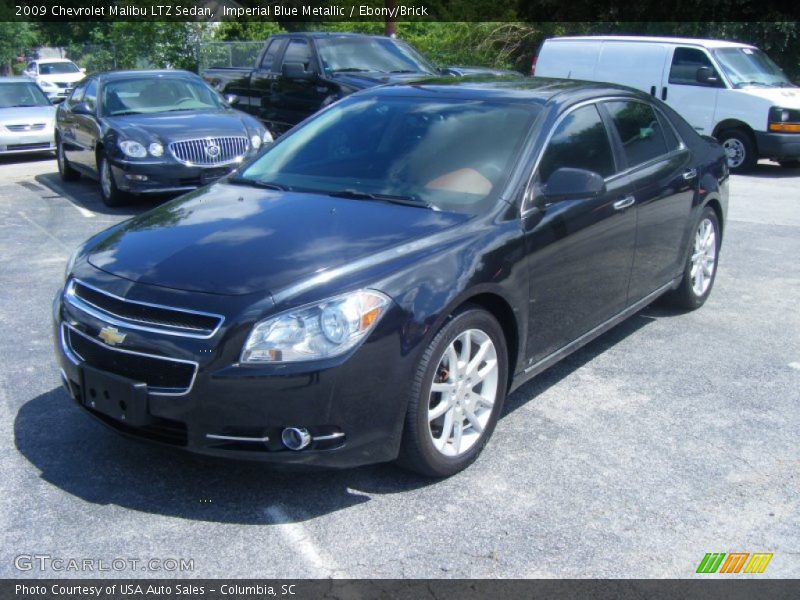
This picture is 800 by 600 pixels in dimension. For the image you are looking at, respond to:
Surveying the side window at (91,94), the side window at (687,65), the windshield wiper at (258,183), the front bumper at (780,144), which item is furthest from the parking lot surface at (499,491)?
the side window at (687,65)

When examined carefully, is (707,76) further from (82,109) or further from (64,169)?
(64,169)

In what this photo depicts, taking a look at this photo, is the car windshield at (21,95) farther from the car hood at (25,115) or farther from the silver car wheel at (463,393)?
the silver car wheel at (463,393)

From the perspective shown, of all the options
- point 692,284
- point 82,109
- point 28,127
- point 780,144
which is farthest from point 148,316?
point 28,127

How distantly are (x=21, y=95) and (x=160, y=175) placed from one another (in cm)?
863

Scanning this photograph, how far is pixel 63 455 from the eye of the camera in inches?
162

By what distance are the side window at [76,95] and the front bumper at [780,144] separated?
9681 mm

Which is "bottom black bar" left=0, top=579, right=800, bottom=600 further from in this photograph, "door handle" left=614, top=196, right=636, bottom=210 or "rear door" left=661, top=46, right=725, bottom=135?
"rear door" left=661, top=46, right=725, bottom=135

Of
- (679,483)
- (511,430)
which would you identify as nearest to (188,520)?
(511,430)

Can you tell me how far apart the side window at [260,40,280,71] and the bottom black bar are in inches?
446

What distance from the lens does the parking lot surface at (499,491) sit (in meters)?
3.35

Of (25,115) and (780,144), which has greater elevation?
(780,144)

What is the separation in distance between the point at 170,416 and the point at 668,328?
12.4 feet

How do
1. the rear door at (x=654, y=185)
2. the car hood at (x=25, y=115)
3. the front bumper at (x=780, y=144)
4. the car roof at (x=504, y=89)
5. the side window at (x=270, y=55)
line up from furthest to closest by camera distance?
the car hood at (x=25, y=115)
the side window at (x=270, y=55)
the front bumper at (x=780, y=144)
the rear door at (x=654, y=185)
the car roof at (x=504, y=89)

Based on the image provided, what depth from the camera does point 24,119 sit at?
15.8 metres
